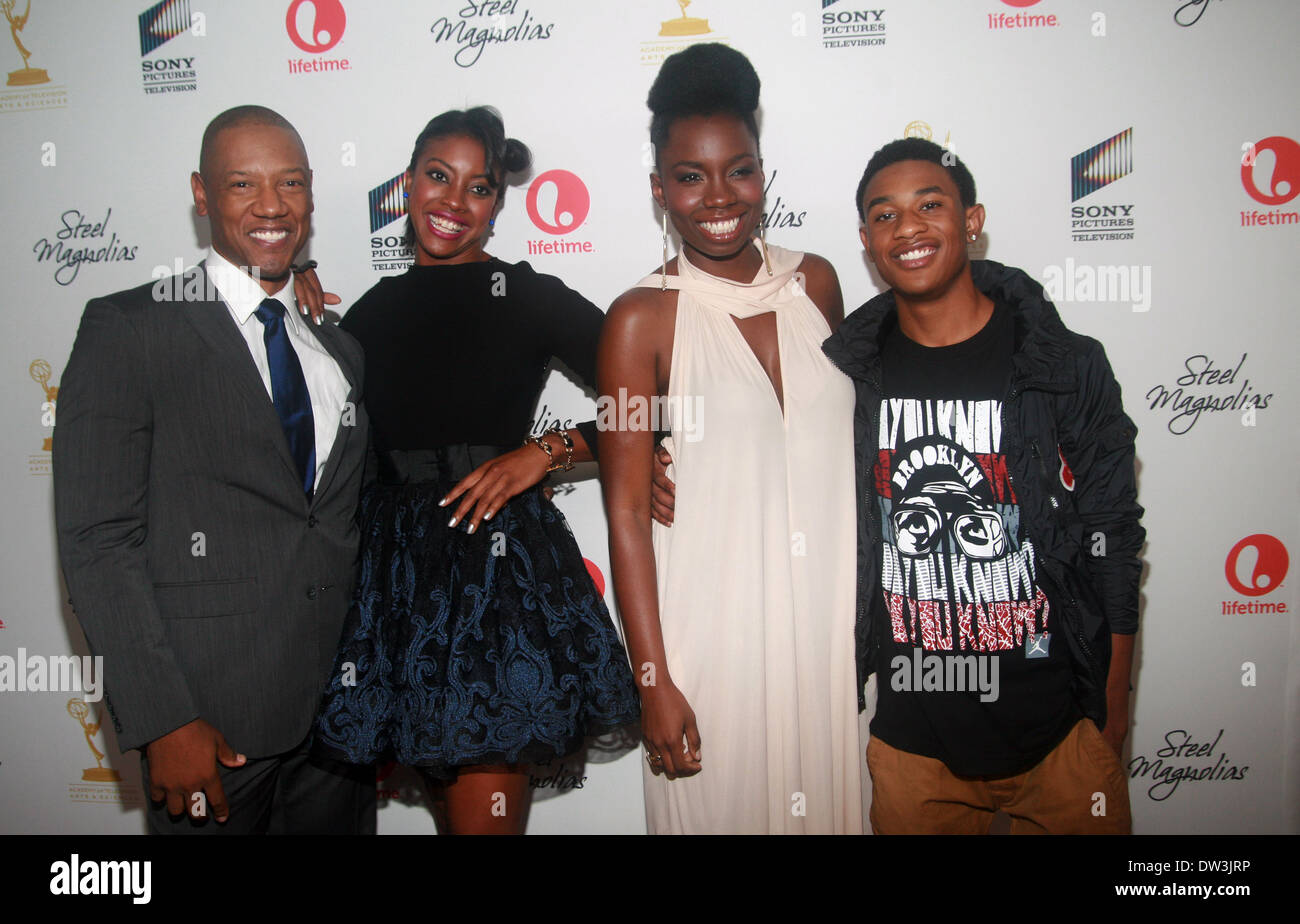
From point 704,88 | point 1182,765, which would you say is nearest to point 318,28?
point 704,88

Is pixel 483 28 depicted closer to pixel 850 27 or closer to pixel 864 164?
pixel 850 27

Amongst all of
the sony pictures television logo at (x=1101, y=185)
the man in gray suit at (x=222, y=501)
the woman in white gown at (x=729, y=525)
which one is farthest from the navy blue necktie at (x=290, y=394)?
the sony pictures television logo at (x=1101, y=185)

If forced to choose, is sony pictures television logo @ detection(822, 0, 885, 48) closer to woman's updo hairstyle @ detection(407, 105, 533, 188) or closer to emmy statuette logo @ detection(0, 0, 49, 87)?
woman's updo hairstyle @ detection(407, 105, 533, 188)

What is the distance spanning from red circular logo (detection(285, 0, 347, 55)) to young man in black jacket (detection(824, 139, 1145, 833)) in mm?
1716

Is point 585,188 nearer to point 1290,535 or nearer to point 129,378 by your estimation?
point 129,378

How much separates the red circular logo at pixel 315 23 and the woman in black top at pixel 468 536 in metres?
0.72

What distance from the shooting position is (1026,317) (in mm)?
1875

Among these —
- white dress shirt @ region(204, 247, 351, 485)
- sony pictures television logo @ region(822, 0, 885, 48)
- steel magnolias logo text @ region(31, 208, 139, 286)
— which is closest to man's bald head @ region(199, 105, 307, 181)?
white dress shirt @ region(204, 247, 351, 485)

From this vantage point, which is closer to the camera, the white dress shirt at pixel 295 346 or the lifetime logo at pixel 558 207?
the white dress shirt at pixel 295 346

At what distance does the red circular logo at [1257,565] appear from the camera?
2.52 metres

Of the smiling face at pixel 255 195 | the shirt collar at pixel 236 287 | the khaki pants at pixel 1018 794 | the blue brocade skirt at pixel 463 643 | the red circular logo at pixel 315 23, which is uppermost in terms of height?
the red circular logo at pixel 315 23

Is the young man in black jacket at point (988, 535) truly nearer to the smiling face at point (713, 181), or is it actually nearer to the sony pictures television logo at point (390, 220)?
A: the smiling face at point (713, 181)

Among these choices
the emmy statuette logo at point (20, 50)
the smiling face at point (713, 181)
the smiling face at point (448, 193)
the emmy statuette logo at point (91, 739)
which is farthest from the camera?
the emmy statuette logo at point (91, 739)

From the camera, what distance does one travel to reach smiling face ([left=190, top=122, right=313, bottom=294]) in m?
1.88
